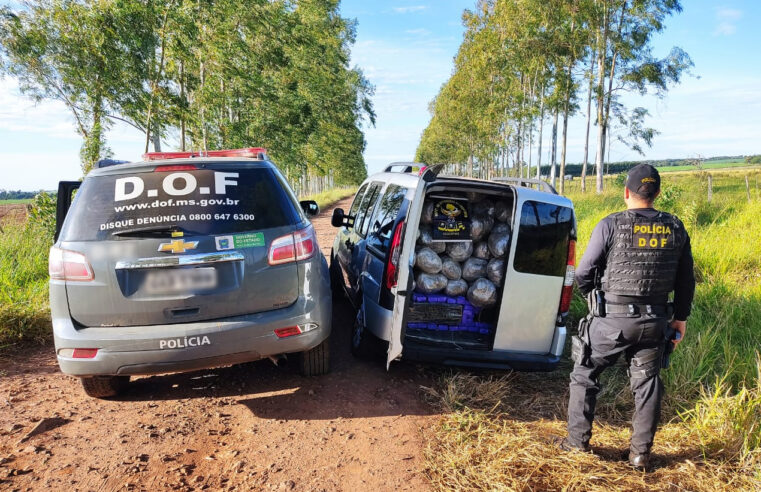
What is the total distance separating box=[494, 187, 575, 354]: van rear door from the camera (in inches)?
138

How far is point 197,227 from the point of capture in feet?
9.44

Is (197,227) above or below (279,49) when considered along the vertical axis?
below

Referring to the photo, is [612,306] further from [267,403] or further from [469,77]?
[469,77]

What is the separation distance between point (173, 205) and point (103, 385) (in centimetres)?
159

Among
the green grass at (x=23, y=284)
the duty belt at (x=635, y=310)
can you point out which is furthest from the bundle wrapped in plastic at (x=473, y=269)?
the green grass at (x=23, y=284)

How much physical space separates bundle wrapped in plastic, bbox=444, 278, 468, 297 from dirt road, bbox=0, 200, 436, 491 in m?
0.82

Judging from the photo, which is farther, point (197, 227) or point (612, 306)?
point (197, 227)

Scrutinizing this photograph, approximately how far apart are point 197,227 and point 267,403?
1.51 m

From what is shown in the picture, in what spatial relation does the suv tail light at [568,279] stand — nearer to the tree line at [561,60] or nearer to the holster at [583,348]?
the holster at [583,348]

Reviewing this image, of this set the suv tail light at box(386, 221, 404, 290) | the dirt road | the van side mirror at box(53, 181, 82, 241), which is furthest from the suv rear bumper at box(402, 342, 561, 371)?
the van side mirror at box(53, 181, 82, 241)

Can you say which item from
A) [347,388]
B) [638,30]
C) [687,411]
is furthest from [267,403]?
[638,30]

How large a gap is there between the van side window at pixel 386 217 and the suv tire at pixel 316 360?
1.03m

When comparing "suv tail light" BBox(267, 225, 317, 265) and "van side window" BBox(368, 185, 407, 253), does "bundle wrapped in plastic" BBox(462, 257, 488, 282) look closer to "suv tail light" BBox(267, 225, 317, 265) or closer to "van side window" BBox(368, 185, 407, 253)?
"van side window" BBox(368, 185, 407, 253)

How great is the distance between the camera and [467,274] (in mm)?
4129
